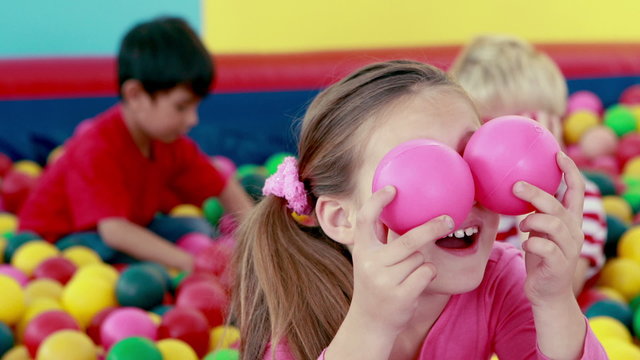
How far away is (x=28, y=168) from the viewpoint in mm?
2105

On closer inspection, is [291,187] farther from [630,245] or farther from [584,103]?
[584,103]

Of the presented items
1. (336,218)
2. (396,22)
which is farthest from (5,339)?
(396,22)

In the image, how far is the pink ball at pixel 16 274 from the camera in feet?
5.09

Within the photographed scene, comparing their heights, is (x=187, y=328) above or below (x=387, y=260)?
below

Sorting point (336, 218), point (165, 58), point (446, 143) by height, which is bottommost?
point (165, 58)

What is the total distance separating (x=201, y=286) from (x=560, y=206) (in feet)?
2.69

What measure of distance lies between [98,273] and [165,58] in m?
0.47

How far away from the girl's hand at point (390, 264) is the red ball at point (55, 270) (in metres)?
0.93

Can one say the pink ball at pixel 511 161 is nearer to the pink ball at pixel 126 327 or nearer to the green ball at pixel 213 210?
the pink ball at pixel 126 327

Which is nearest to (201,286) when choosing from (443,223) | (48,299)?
(48,299)

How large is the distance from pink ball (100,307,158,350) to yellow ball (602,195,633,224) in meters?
0.90

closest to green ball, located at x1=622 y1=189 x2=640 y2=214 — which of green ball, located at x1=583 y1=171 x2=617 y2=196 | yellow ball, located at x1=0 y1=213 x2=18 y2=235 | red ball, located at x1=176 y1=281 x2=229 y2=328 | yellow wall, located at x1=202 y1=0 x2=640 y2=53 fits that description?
green ball, located at x1=583 y1=171 x2=617 y2=196

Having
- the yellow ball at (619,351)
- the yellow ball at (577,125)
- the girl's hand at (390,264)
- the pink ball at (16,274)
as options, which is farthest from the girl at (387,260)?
the yellow ball at (577,125)

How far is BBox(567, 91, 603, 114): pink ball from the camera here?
2.46 meters
